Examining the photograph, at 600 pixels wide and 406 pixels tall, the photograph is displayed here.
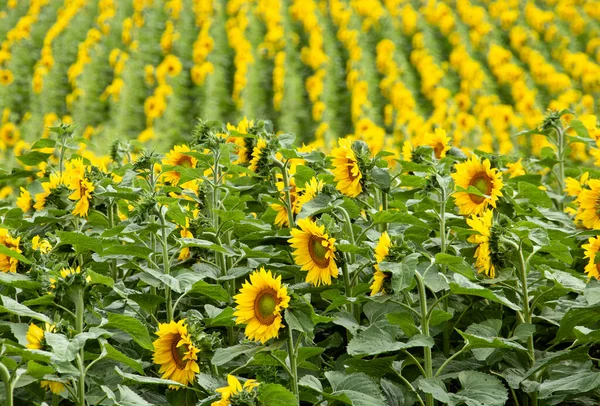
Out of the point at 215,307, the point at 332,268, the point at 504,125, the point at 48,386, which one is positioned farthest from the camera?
the point at 504,125

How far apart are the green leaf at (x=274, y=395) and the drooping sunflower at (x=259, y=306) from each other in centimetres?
20

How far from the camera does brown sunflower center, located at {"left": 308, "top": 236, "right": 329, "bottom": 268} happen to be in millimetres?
2318

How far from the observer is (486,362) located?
2412mm

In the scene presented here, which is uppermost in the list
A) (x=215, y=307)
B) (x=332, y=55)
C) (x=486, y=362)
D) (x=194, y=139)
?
(x=332, y=55)

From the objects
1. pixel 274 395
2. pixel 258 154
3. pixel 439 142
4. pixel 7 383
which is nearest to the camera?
pixel 7 383

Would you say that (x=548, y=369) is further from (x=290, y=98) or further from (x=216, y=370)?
(x=290, y=98)

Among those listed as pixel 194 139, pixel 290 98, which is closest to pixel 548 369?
pixel 194 139

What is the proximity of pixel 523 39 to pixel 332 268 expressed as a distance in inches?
580

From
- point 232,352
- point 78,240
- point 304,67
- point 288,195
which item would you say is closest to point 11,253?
point 78,240

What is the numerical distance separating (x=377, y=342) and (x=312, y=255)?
325 millimetres

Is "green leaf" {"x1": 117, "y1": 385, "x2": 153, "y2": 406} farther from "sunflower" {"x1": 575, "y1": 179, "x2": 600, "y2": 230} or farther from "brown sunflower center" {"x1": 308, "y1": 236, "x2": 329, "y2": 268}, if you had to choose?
"sunflower" {"x1": 575, "y1": 179, "x2": 600, "y2": 230}

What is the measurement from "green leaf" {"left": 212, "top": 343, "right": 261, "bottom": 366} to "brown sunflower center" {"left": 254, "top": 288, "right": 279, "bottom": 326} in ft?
0.26

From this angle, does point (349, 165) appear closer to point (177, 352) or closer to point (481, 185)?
point (481, 185)

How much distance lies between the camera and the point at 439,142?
10.6 ft
